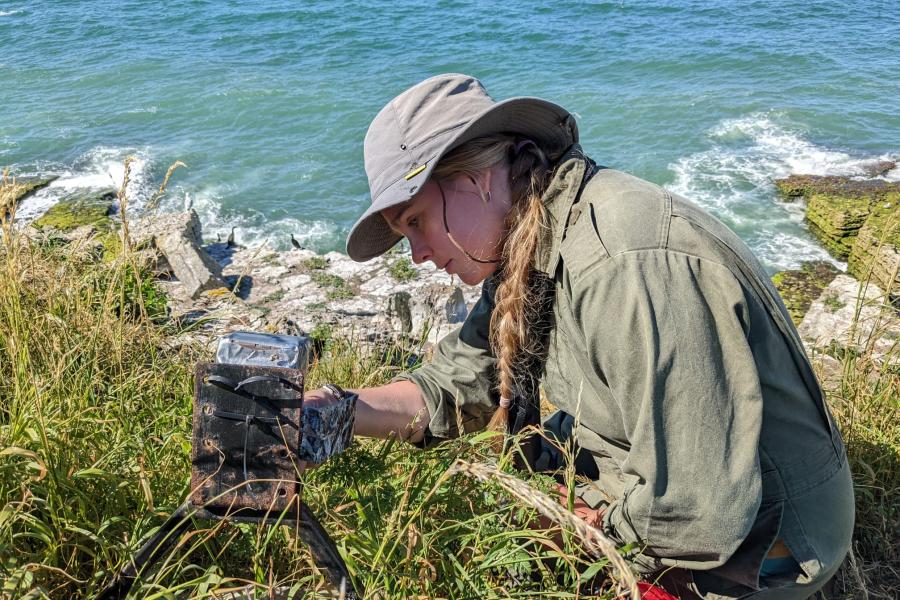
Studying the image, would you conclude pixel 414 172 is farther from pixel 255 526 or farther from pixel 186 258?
pixel 186 258

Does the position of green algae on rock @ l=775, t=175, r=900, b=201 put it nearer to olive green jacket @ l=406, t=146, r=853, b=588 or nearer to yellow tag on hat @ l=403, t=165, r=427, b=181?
olive green jacket @ l=406, t=146, r=853, b=588

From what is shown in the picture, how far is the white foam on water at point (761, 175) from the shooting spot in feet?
38.0

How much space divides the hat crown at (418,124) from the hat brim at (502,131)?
4 centimetres

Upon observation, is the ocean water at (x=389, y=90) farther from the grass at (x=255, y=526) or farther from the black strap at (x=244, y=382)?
the black strap at (x=244, y=382)

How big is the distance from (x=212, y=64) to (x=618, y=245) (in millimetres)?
20489

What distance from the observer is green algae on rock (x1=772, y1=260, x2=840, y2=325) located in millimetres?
8977

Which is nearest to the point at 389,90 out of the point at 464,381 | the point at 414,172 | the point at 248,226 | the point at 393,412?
the point at 248,226

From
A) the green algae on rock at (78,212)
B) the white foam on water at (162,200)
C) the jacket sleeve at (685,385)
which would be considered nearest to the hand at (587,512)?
the jacket sleeve at (685,385)

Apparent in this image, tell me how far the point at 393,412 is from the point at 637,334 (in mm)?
1018

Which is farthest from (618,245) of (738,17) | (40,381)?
(738,17)

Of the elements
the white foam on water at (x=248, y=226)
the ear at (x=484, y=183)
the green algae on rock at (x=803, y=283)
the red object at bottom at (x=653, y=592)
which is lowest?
the green algae on rock at (x=803, y=283)

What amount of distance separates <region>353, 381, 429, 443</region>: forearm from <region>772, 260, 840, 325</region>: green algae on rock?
22.9 feet

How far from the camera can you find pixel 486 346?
265 cm

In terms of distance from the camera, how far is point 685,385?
5.73ft
